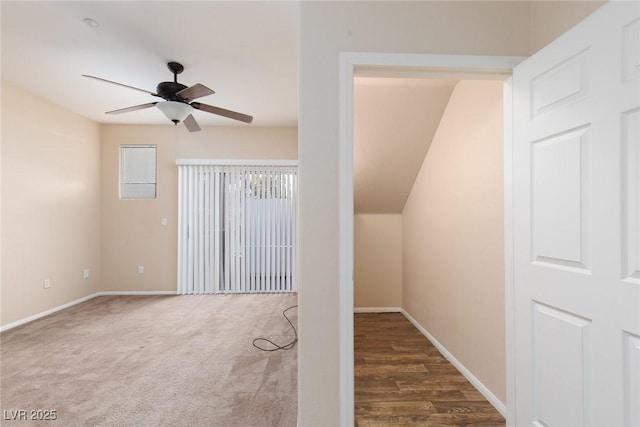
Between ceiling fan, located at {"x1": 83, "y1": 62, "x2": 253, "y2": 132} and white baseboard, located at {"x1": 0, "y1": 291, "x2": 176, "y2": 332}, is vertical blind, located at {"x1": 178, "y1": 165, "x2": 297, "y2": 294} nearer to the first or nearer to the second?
white baseboard, located at {"x1": 0, "y1": 291, "x2": 176, "y2": 332}

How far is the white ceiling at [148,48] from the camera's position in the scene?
2232 mm

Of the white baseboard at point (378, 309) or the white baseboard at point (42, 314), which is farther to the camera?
the white baseboard at point (378, 309)

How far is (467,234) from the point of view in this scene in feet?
8.05

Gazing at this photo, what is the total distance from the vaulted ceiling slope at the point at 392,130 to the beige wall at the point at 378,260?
0.34 m

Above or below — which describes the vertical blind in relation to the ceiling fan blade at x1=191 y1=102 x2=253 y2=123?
below

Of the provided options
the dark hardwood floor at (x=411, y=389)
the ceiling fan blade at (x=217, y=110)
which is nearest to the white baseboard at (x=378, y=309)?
the dark hardwood floor at (x=411, y=389)

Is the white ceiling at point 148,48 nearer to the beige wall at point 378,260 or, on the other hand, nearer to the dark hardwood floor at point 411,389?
the beige wall at point 378,260

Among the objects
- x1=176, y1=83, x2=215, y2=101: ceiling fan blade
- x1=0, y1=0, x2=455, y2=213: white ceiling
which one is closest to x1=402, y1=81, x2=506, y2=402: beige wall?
x1=0, y1=0, x2=455, y2=213: white ceiling

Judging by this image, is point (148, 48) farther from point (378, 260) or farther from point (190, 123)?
point (378, 260)

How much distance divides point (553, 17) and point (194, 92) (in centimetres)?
255

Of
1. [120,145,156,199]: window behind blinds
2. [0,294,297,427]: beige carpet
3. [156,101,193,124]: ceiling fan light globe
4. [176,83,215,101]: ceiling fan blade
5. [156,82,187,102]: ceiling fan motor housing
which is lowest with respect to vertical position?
[0,294,297,427]: beige carpet

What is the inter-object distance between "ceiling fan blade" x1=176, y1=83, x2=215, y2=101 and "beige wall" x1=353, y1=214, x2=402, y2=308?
93.0 inches

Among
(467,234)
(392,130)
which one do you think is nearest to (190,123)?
(392,130)

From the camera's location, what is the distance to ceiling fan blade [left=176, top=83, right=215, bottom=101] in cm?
257
